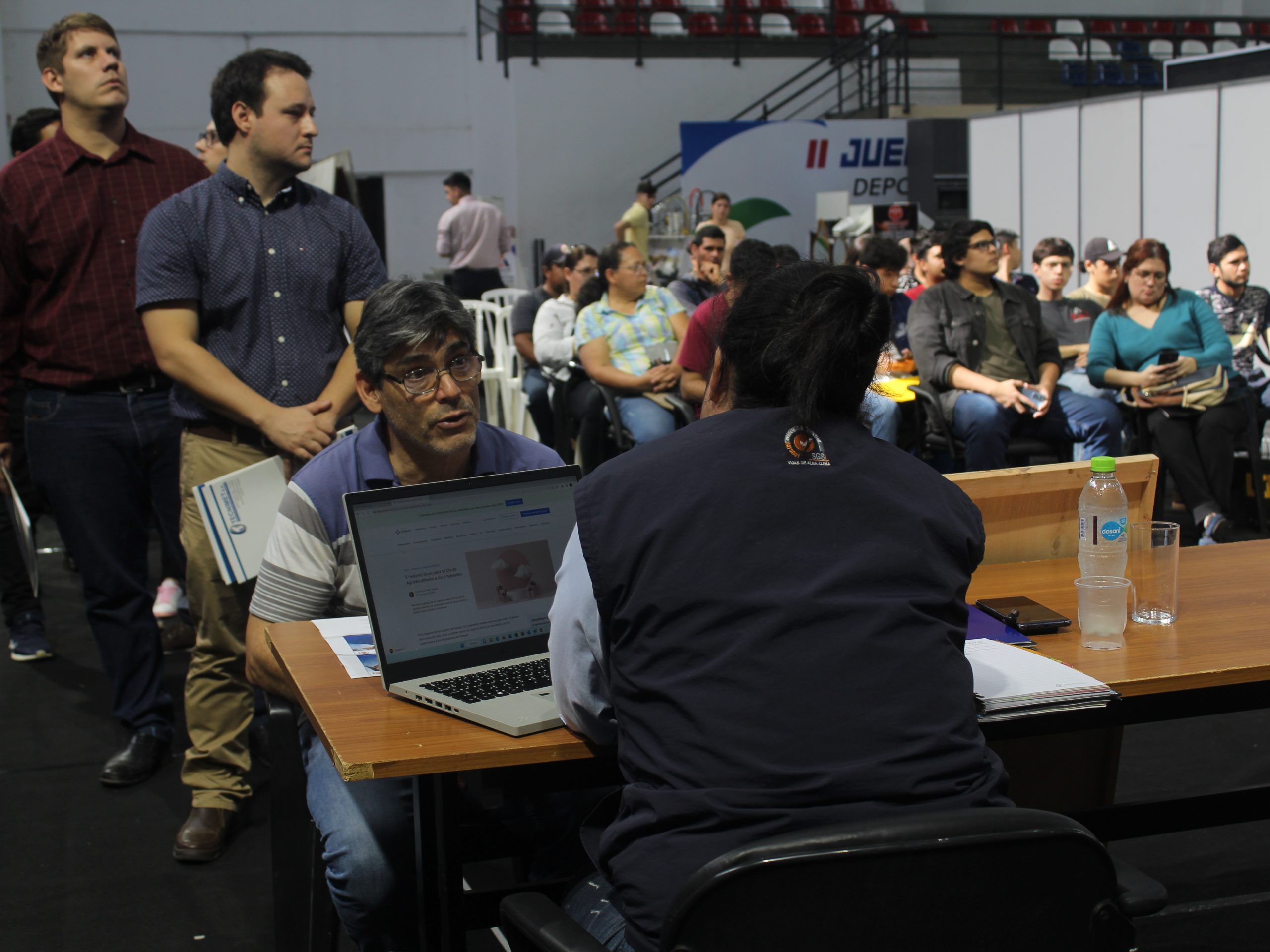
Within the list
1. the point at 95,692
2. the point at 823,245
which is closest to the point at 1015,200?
the point at 823,245

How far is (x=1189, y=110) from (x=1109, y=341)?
193 inches

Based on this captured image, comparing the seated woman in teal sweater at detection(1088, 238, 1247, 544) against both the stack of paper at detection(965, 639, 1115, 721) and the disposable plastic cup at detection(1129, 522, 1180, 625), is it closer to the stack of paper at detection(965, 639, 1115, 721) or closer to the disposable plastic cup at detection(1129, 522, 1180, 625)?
the disposable plastic cup at detection(1129, 522, 1180, 625)

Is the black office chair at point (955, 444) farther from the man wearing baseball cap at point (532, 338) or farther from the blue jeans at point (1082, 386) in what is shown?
the man wearing baseball cap at point (532, 338)

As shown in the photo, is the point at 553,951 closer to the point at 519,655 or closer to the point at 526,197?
the point at 519,655

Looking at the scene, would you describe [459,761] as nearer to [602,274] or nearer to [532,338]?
[602,274]

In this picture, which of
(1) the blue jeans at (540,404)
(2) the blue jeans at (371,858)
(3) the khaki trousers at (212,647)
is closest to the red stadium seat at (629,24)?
(1) the blue jeans at (540,404)

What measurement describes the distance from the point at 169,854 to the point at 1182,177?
877 cm

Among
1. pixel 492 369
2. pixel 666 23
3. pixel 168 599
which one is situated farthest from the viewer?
pixel 666 23

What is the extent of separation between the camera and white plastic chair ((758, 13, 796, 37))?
14422mm

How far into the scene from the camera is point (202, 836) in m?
2.53

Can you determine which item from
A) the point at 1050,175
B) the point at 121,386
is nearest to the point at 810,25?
the point at 1050,175

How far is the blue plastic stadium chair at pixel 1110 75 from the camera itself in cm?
1448

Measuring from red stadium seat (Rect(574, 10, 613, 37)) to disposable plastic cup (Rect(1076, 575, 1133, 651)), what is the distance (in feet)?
41.7

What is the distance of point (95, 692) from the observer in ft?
11.9
